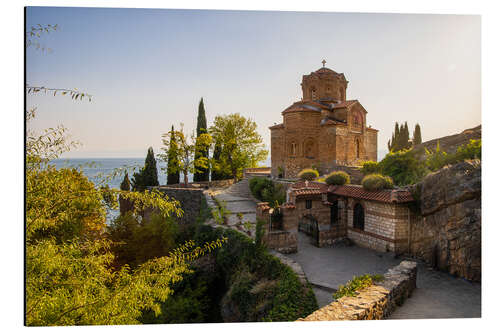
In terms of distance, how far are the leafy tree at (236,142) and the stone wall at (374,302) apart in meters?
15.0

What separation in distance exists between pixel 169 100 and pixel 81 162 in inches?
82.3

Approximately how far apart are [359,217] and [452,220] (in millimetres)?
2925

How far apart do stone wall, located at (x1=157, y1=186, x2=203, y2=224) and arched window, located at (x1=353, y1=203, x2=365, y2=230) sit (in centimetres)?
755

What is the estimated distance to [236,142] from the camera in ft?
66.2

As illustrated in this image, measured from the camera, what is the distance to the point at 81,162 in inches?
163

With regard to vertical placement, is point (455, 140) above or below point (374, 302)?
above

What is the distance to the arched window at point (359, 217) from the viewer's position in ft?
27.6

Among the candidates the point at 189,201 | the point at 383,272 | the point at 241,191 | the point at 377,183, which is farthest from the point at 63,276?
the point at 241,191

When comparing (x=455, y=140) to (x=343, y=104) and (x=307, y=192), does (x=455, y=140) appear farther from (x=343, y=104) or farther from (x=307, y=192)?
(x=343, y=104)

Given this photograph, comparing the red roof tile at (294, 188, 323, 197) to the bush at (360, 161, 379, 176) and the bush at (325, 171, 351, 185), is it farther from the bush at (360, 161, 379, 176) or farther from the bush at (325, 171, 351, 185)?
the bush at (360, 161, 379, 176)

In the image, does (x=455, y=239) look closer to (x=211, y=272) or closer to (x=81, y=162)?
(x=211, y=272)

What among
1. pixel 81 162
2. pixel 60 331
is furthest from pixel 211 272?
pixel 81 162

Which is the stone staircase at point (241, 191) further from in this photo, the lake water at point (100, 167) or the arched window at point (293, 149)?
the lake water at point (100, 167)

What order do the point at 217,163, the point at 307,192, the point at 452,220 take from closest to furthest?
the point at 452,220 → the point at 307,192 → the point at 217,163
